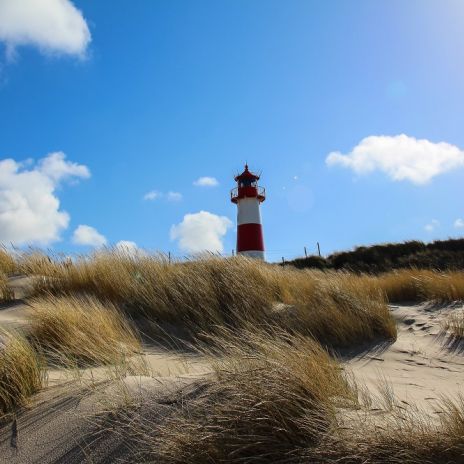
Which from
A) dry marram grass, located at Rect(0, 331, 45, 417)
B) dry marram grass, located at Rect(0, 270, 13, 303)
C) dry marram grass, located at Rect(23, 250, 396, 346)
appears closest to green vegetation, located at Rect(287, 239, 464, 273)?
dry marram grass, located at Rect(23, 250, 396, 346)

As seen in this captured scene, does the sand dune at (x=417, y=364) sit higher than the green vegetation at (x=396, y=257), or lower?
lower

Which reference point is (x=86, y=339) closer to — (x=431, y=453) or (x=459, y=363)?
(x=431, y=453)

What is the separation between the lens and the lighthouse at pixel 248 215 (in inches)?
804

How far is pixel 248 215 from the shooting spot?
21359mm

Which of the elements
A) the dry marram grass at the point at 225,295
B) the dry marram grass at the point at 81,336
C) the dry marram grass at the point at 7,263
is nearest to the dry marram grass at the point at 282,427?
the dry marram grass at the point at 81,336

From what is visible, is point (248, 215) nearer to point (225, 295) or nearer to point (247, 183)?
point (247, 183)

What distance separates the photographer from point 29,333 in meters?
4.34

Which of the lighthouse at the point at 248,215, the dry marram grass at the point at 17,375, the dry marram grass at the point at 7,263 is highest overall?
the lighthouse at the point at 248,215

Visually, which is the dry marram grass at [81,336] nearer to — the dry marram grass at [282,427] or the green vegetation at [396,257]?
the dry marram grass at [282,427]

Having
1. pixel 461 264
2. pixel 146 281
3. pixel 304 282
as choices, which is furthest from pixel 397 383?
pixel 461 264

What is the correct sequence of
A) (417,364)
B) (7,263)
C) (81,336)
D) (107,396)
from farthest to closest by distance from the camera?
(7,263)
(417,364)
(81,336)
(107,396)

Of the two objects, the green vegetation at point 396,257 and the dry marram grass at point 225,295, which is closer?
the dry marram grass at point 225,295

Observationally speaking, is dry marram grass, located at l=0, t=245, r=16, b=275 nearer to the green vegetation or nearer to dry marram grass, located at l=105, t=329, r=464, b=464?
dry marram grass, located at l=105, t=329, r=464, b=464

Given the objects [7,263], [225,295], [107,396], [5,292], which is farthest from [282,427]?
[7,263]
